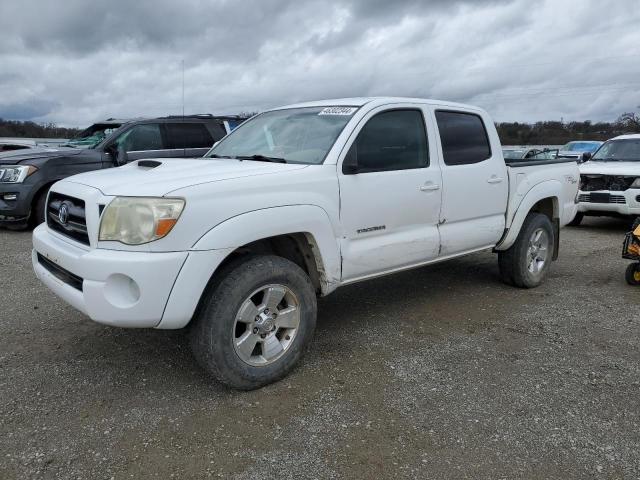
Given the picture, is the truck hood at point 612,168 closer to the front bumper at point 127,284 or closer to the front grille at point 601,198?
the front grille at point 601,198

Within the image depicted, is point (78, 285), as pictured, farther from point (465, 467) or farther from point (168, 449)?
point (465, 467)

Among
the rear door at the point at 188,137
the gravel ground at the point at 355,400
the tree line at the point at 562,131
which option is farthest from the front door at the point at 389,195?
the tree line at the point at 562,131

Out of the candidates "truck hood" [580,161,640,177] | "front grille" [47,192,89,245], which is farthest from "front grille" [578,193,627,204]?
"front grille" [47,192,89,245]

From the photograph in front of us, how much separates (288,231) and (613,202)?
7.91 metres

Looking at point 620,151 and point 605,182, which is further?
point 620,151

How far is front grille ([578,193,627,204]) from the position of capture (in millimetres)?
9191

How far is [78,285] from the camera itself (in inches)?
124

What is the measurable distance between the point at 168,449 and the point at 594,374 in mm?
2713

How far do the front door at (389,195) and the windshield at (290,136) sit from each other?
195 mm

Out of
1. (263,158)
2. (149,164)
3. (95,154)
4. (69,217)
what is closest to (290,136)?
(263,158)

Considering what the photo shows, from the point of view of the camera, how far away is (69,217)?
3.33 meters

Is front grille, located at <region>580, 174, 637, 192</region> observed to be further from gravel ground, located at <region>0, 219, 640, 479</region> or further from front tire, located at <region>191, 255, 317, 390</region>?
front tire, located at <region>191, 255, 317, 390</region>

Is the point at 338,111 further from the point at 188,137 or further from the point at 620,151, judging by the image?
the point at 620,151

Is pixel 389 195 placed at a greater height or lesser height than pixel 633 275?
greater
